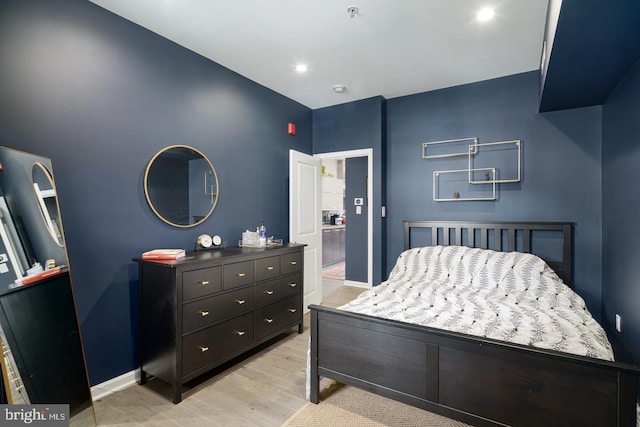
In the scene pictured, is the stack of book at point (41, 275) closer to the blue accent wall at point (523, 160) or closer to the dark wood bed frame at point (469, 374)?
the dark wood bed frame at point (469, 374)

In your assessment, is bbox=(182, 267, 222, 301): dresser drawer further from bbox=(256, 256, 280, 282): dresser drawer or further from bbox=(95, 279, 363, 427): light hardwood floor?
bbox=(95, 279, 363, 427): light hardwood floor

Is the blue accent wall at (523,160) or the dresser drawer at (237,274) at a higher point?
the blue accent wall at (523,160)

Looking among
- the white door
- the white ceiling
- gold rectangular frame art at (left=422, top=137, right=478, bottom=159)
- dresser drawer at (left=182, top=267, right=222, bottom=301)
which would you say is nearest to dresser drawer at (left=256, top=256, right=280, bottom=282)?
dresser drawer at (left=182, top=267, right=222, bottom=301)

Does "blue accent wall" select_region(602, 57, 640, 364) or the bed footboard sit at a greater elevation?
"blue accent wall" select_region(602, 57, 640, 364)

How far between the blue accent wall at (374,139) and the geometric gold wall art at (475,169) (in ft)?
1.91

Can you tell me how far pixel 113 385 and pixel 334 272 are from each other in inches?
177

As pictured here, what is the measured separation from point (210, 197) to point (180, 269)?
3.39ft

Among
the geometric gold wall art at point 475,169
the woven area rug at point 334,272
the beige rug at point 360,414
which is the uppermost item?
the geometric gold wall art at point 475,169

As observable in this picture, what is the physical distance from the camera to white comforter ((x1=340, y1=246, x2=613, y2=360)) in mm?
1777

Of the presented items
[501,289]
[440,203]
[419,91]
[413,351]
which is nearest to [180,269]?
[413,351]

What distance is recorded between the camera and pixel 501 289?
2707 mm

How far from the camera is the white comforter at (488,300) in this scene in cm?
178

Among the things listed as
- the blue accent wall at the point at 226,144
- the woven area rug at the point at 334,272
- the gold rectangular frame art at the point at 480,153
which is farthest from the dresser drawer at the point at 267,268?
the woven area rug at the point at 334,272

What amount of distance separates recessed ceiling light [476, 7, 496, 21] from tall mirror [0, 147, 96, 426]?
3.09 m
